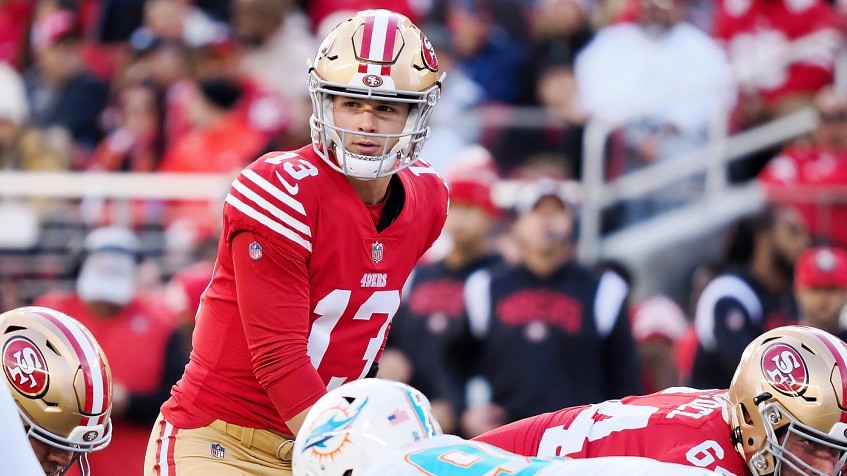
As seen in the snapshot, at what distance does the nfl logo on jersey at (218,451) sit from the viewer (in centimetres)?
439

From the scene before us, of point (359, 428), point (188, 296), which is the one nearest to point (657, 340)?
point (188, 296)

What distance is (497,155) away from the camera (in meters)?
9.22

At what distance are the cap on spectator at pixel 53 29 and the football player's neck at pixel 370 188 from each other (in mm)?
7195

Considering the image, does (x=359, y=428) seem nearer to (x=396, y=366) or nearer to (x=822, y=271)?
(x=396, y=366)

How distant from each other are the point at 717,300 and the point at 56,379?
422 centimetres

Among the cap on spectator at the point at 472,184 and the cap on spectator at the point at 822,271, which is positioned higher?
the cap on spectator at the point at 472,184

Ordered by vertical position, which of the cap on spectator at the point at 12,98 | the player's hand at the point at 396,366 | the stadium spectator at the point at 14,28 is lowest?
the player's hand at the point at 396,366

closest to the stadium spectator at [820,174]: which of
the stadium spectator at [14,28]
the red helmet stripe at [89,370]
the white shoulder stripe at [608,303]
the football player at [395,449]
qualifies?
the white shoulder stripe at [608,303]

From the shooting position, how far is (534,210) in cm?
738

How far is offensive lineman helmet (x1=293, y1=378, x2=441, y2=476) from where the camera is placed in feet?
10.6

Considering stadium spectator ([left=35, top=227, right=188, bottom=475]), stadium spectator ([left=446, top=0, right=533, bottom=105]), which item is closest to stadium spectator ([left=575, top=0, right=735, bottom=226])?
stadium spectator ([left=446, top=0, right=533, bottom=105])

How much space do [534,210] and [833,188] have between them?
208 centimetres

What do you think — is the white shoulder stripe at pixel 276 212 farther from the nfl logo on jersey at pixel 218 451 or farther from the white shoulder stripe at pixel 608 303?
the white shoulder stripe at pixel 608 303

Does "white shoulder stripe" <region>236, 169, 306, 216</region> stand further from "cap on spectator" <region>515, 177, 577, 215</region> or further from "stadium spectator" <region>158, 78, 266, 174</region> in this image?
"stadium spectator" <region>158, 78, 266, 174</region>
